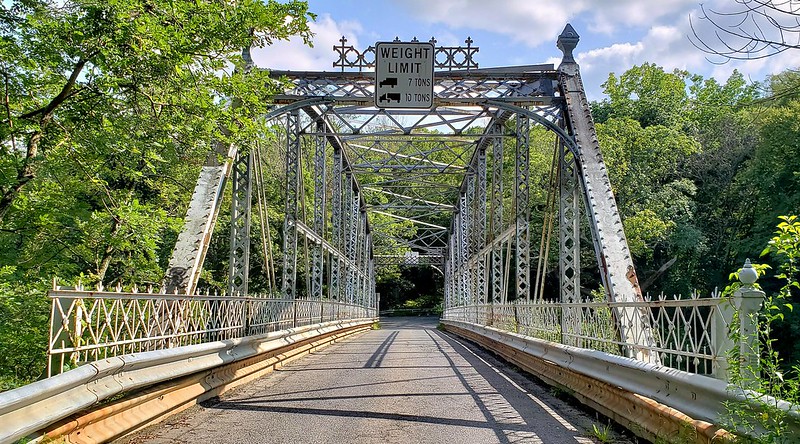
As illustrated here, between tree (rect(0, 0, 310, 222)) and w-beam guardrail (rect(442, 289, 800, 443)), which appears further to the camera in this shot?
tree (rect(0, 0, 310, 222))

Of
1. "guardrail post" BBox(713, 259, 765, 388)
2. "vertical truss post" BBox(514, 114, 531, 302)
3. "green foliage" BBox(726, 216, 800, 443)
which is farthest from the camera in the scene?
"vertical truss post" BBox(514, 114, 531, 302)

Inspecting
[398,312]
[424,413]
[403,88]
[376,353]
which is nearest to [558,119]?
[403,88]

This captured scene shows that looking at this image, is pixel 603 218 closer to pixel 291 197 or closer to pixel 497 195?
pixel 291 197

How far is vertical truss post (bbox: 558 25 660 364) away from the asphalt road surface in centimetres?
108

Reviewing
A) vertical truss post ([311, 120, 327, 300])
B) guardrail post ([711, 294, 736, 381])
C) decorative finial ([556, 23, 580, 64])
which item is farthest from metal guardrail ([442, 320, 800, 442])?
vertical truss post ([311, 120, 327, 300])

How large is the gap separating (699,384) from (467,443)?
204 centimetres

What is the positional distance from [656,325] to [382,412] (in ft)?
10.2

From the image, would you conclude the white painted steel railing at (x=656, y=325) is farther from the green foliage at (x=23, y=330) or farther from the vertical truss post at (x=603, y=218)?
the green foliage at (x=23, y=330)

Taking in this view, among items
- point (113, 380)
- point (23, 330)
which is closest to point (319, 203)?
point (23, 330)

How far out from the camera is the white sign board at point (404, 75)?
1427cm

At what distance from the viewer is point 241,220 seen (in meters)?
13.4

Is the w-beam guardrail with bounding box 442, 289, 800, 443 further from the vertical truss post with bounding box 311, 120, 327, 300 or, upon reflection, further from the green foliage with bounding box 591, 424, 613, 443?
the vertical truss post with bounding box 311, 120, 327, 300

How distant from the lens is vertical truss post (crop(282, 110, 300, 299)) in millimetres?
18031

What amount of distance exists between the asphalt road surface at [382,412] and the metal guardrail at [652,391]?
1.14ft
